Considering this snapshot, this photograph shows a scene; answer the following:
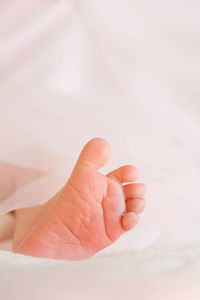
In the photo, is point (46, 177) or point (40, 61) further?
point (40, 61)

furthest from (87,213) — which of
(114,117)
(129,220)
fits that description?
(114,117)

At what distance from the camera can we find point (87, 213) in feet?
1.99

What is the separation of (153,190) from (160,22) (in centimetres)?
31

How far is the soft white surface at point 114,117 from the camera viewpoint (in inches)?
26.0

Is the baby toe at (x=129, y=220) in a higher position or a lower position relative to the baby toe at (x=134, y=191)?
lower

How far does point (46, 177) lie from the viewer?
0.70m

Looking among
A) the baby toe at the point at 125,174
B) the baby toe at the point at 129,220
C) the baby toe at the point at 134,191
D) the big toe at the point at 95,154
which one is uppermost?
the big toe at the point at 95,154

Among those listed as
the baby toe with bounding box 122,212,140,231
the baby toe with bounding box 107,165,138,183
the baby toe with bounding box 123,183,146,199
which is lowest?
the baby toe with bounding box 122,212,140,231

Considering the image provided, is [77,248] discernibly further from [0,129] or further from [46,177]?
[0,129]

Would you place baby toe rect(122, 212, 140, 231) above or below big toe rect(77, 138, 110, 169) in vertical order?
below

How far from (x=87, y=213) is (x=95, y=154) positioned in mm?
77

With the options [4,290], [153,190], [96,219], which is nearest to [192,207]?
[153,190]

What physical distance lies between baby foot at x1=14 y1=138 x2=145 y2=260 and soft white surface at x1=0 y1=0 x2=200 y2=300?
0.17 ft

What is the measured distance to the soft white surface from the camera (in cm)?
66
